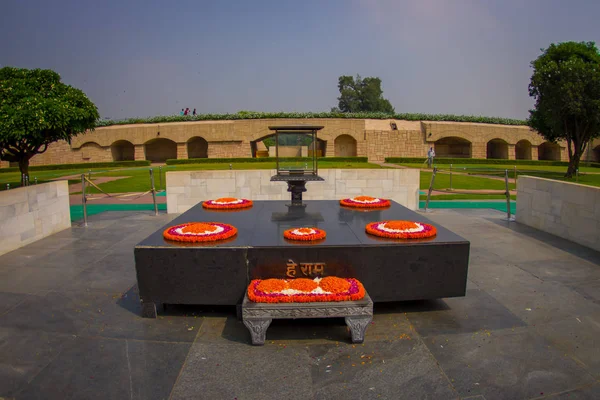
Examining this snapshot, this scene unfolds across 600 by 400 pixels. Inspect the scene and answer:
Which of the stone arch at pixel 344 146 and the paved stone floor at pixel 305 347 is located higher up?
the stone arch at pixel 344 146

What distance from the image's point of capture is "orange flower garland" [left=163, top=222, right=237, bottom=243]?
4.63 meters

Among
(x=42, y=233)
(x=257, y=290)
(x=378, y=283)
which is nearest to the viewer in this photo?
(x=257, y=290)

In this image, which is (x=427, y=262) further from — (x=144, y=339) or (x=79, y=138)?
(x=79, y=138)

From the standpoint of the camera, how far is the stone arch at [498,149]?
36938mm

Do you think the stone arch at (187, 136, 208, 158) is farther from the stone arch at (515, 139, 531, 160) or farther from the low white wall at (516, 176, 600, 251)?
the low white wall at (516, 176, 600, 251)

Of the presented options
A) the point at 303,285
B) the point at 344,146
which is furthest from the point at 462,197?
the point at 344,146

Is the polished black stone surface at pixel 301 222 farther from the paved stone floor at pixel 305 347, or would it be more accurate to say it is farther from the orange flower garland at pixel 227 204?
the paved stone floor at pixel 305 347

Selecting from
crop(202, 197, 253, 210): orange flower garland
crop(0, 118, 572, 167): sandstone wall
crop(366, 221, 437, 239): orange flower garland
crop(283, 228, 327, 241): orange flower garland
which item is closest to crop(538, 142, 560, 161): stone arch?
crop(0, 118, 572, 167): sandstone wall

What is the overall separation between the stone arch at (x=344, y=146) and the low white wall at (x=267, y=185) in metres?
25.0

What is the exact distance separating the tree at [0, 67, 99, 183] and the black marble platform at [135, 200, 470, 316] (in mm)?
14519

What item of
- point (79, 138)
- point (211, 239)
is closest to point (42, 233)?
point (211, 239)

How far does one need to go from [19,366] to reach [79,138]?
3384 centimetres

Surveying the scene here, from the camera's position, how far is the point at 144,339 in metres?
3.94

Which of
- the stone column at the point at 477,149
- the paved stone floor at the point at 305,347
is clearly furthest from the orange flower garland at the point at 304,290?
the stone column at the point at 477,149
